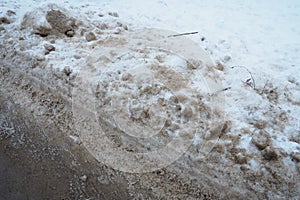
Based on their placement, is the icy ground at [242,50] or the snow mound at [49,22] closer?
the icy ground at [242,50]

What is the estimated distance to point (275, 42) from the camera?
13.9 ft

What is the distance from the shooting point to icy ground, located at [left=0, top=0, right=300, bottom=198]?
2764mm

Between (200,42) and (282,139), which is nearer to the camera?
(282,139)

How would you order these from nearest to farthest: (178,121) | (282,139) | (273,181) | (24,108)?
(273,181) → (282,139) → (178,121) → (24,108)

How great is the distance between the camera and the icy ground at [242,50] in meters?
2.76

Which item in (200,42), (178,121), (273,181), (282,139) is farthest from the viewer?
(200,42)

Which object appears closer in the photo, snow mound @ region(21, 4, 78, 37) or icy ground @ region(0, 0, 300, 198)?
icy ground @ region(0, 0, 300, 198)

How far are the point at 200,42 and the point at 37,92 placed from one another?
2410 mm

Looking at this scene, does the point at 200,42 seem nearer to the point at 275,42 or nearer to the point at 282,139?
the point at 275,42

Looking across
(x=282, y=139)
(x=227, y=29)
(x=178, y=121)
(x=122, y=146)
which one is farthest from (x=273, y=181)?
(x=227, y=29)

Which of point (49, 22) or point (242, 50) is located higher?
point (242, 50)

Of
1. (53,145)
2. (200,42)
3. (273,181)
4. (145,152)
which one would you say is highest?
(200,42)

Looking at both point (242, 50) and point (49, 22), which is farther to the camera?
point (49, 22)

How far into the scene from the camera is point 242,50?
13.3ft
